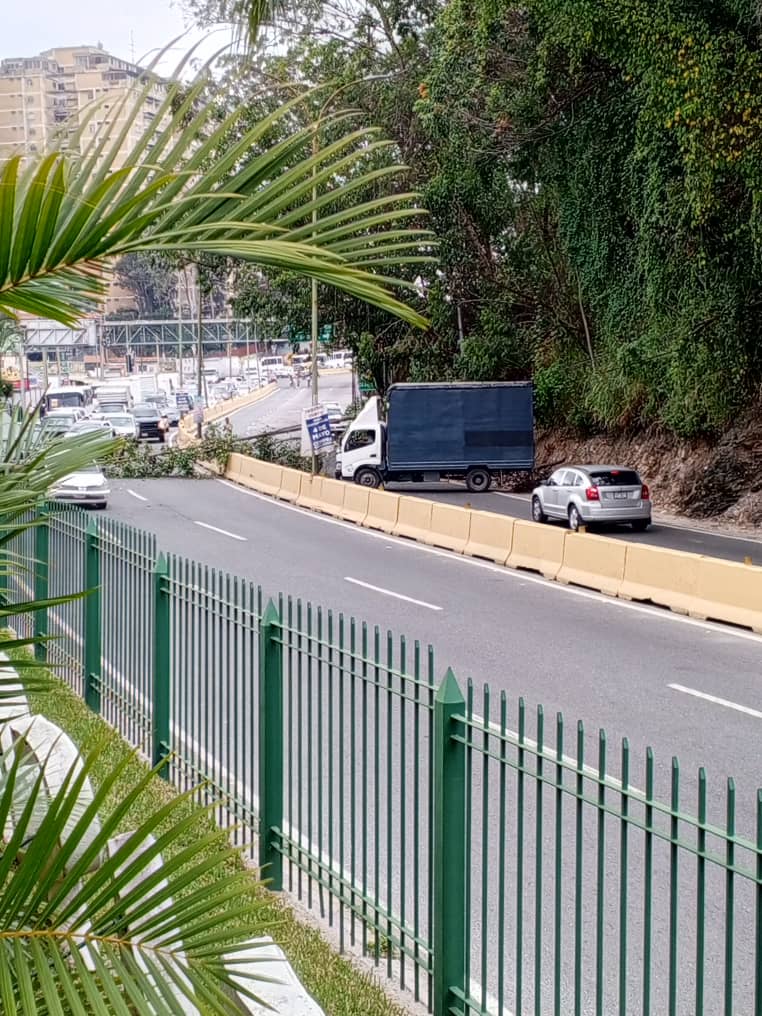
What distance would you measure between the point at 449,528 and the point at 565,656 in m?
12.4

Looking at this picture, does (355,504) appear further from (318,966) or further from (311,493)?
(318,966)

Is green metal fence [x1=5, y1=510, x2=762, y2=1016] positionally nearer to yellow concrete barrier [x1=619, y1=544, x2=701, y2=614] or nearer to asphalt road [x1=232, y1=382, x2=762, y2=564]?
yellow concrete barrier [x1=619, y1=544, x2=701, y2=614]

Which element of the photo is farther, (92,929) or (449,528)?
(449,528)

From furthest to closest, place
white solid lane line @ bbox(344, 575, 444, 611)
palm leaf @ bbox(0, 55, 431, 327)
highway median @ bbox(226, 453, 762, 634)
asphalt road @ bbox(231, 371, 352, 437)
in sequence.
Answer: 1. asphalt road @ bbox(231, 371, 352, 437)
2. white solid lane line @ bbox(344, 575, 444, 611)
3. highway median @ bbox(226, 453, 762, 634)
4. palm leaf @ bbox(0, 55, 431, 327)

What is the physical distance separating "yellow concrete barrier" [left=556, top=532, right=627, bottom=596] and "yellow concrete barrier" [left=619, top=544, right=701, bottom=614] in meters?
0.24

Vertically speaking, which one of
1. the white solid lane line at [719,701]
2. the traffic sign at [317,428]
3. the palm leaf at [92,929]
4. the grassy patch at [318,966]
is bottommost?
the white solid lane line at [719,701]

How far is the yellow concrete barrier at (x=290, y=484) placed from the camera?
1517 inches

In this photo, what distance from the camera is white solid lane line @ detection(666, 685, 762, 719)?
1279 cm

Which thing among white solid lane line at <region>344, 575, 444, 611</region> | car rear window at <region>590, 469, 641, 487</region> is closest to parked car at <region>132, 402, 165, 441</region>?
car rear window at <region>590, 469, 641, 487</region>

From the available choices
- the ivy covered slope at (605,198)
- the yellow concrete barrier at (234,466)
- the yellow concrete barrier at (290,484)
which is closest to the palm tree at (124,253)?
the ivy covered slope at (605,198)

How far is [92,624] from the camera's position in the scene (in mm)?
12023

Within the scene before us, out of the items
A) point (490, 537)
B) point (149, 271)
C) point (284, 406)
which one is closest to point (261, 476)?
point (490, 537)

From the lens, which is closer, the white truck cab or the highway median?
the highway median

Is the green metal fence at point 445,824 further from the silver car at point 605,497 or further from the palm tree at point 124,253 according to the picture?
the silver car at point 605,497
